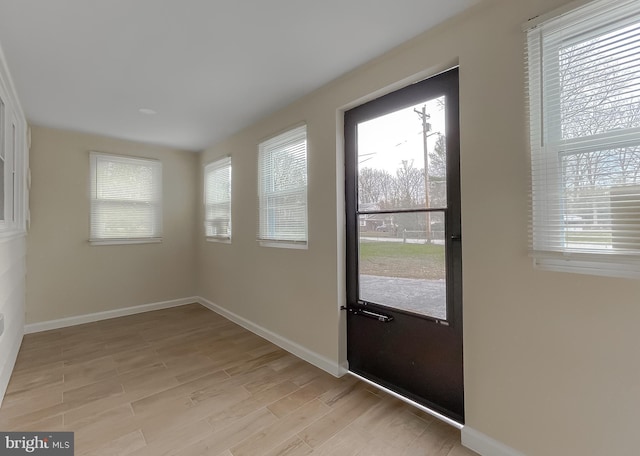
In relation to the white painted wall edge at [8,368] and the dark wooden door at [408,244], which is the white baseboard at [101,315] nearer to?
the white painted wall edge at [8,368]

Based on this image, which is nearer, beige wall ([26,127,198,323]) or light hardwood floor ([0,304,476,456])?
light hardwood floor ([0,304,476,456])

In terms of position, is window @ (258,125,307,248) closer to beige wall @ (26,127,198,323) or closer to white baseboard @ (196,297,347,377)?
Answer: white baseboard @ (196,297,347,377)

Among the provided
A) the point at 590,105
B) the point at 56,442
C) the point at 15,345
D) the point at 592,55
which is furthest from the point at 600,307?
the point at 15,345

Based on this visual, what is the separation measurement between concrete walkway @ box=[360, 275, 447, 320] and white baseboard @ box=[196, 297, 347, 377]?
0.68 meters

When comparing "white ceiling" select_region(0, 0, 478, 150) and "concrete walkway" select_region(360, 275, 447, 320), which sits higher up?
"white ceiling" select_region(0, 0, 478, 150)

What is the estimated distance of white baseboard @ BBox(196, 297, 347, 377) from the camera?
2.57 metres

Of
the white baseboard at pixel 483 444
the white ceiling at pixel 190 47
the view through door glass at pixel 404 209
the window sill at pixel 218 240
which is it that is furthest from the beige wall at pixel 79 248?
the white baseboard at pixel 483 444

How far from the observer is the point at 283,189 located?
10.3ft

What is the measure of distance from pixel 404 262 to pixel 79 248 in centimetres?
414

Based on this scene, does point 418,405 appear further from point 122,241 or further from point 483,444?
point 122,241

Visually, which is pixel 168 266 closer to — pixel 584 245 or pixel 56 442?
pixel 56 442

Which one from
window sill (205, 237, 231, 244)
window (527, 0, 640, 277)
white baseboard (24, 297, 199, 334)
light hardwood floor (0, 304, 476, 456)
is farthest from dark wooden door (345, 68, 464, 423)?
white baseboard (24, 297, 199, 334)

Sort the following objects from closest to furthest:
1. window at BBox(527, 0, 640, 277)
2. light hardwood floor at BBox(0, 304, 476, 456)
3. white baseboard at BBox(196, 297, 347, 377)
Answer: window at BBox(527, 0, 640, 277)
light hardwood floor at BBox(0, 304, 476, 456)
white baseboard at BBox(196, 297, 347, 377)

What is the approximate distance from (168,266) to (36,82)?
284 centimetres
